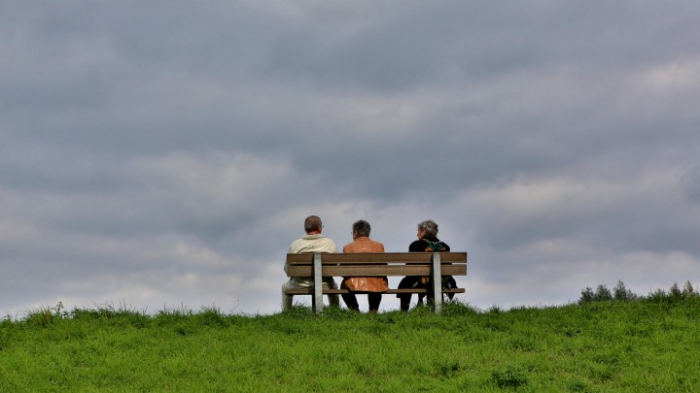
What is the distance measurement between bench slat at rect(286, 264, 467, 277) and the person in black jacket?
1.51 ft

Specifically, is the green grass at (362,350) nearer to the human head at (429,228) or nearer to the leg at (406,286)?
the leg at (406,286)

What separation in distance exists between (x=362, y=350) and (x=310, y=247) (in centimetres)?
431

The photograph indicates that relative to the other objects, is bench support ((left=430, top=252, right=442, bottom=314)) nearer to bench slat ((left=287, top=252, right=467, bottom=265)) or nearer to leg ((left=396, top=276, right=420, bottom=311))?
bench slat ((left=287, top=252, right=467, bottom=265))

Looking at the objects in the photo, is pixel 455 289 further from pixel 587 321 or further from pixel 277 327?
pixel 277 327

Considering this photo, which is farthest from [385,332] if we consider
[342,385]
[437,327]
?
[342,385]

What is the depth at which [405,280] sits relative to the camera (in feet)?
55.2

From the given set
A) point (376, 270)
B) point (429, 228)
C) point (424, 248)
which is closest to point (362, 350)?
point (376, 270)

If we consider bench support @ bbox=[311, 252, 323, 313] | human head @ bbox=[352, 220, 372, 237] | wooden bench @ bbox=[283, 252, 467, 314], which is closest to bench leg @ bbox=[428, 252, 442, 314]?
wooden bench @ bbox=[283, 252, 467, 314]

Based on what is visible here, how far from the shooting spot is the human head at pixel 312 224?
54.4ft

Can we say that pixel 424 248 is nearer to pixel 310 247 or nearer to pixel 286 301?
pixel 310 247

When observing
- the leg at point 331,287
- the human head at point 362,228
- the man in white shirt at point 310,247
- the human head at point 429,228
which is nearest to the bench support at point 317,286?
the leg at point 331,287

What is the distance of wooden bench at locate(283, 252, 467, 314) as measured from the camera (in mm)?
15531

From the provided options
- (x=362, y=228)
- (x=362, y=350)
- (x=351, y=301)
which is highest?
(x=362, y=228)

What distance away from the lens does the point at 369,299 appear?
16359 mm
